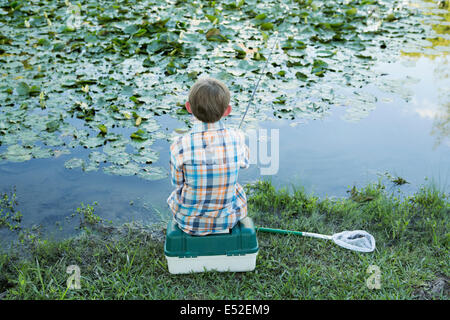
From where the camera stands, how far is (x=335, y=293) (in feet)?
6.49

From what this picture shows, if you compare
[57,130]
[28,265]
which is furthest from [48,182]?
[28,265]

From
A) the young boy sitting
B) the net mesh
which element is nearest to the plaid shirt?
the young boy sitting

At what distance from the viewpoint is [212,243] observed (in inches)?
77.4

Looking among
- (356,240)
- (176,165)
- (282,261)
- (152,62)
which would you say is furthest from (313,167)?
(152,62)

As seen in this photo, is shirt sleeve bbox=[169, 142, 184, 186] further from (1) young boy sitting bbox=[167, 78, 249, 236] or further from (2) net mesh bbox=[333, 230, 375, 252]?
(2) net mesh bbox=[333, 230, 375, 252]

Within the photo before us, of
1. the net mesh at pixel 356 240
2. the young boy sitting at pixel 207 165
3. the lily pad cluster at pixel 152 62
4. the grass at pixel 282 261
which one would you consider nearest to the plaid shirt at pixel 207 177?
the young boy sitting at pixel 207 165

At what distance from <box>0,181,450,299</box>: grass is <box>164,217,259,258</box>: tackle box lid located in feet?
0.56

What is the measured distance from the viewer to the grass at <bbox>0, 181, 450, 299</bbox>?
1.98m

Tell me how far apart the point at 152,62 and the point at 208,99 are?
9.81 ft

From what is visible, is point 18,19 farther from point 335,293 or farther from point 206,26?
point 335,293

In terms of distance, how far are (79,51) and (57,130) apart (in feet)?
5.95

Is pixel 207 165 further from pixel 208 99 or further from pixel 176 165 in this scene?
pixel 208 99

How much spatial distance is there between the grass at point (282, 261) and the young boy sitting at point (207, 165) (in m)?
0.34

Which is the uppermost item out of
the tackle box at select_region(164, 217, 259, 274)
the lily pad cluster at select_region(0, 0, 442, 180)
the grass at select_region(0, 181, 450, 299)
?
the lily pad cluster at select_region(0, 0, 442, 180)
